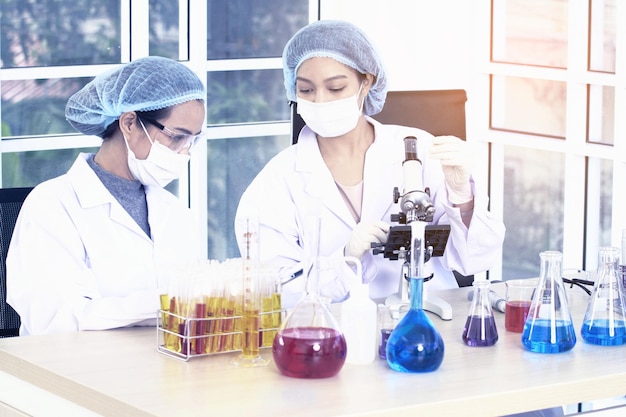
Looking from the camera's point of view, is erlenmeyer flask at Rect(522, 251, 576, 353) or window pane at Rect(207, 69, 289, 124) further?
window pane at Rect(207, 69, 289, 124)

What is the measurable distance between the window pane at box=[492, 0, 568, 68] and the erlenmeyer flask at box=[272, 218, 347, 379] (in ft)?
8.09

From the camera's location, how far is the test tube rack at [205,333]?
6.27ft

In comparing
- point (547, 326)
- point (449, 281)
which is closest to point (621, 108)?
point (449, 281)

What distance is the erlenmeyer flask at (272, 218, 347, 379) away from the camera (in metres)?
1.78

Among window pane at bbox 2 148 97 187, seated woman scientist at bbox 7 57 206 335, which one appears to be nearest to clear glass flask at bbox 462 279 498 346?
seated woman scientist at bbox 7 57 206 335

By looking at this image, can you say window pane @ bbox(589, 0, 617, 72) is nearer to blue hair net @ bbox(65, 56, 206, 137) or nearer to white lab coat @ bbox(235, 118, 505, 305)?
white lab coat @ bbox(235, 118, 505, 305)

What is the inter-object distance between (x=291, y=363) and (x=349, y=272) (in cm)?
68

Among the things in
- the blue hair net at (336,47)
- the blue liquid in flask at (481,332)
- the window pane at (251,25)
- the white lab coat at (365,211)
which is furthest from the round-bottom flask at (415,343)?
the window pane at (251,25)

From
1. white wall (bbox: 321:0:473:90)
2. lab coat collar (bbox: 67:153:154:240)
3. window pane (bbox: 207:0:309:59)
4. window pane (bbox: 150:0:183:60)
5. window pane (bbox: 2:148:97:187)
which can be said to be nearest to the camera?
lab coat collar (bbox: 67:153:154:240)

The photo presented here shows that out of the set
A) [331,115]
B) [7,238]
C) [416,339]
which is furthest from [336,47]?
[416,339]

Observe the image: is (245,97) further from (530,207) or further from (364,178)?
(364,178)

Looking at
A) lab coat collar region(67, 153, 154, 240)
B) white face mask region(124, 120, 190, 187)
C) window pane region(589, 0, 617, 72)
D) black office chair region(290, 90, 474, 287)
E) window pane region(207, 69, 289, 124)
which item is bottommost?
lab coat collar region(67, 153, 154, 240)

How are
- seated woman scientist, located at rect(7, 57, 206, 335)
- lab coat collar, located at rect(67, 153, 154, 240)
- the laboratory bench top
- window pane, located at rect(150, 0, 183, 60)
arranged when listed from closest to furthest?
the laboratory bench top, seated woman scientist, located at rect(7, 57, 206, 335), lab coat collar, located at rect(67, 153, 154, 240), window pane, located at rect(150, 0, 183, 60)

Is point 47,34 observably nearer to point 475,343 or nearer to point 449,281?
point 449,281
